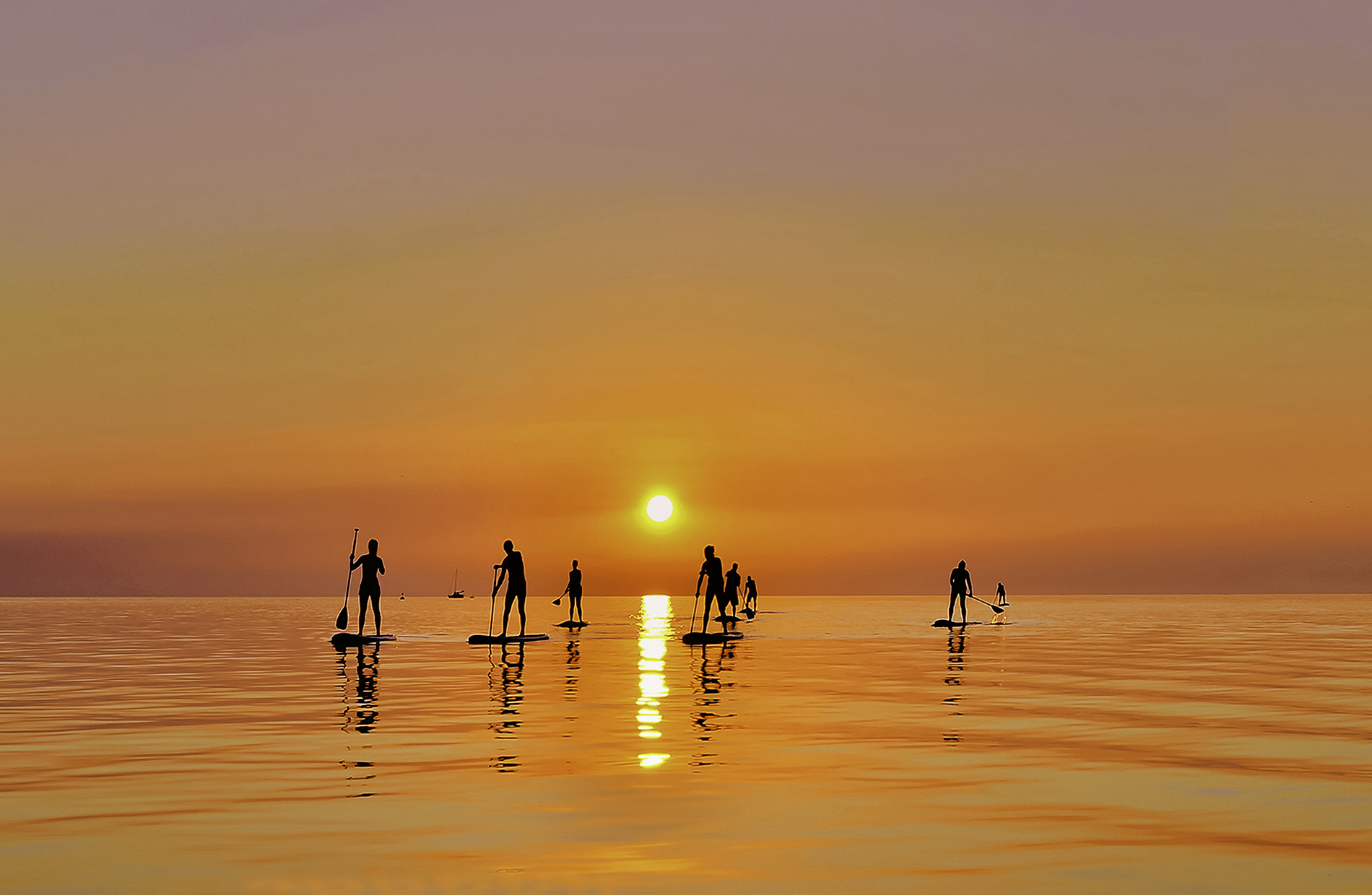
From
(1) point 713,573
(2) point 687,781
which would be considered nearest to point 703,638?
(1) point 713,573

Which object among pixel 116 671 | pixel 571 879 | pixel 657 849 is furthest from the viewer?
pixel 116 671

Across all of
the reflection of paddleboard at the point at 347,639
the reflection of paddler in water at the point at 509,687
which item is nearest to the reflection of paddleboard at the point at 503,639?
the reflection of paddler in water at the point at 509,687

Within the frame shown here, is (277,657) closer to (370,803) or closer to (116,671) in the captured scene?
(116,671)

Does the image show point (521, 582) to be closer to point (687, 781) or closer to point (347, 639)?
point (347, 639)

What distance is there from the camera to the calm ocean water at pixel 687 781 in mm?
9969

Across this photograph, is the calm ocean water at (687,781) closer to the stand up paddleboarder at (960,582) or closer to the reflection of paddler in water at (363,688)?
the reflection of paddler in water at (363,688)

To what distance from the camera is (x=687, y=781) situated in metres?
14.0

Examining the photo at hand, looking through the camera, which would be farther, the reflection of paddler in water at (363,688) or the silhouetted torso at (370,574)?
the silhouetted torso at (370,574)

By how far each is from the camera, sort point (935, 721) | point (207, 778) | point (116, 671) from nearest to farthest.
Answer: point (207, 778) → point (935, 721) → point (116, 671)

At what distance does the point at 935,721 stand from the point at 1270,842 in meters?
9.10

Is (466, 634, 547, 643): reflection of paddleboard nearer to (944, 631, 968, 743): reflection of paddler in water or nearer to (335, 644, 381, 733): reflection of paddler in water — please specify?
(335, 644, 381, 733): reflection of paddler in water

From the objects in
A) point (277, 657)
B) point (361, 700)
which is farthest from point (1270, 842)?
point (277, 657)

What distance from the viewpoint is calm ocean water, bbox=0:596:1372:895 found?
9.97 meters

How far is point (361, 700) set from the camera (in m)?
22.9
